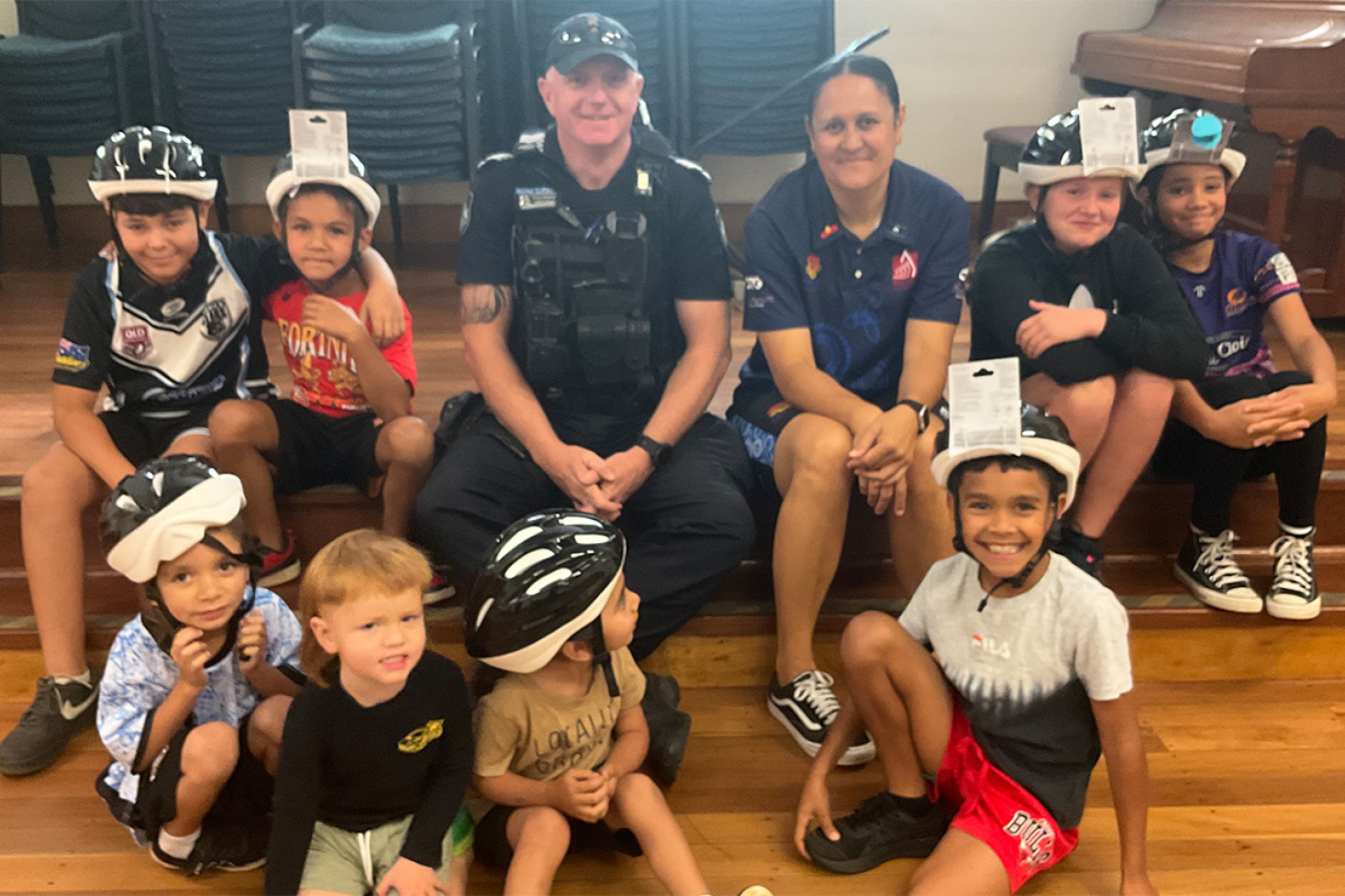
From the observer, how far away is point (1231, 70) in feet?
10.7

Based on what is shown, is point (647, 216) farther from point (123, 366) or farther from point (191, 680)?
point (191, 680)

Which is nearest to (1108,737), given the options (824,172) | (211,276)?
(824,172)

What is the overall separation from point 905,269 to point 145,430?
1.49 meters

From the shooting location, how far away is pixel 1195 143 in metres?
2.22

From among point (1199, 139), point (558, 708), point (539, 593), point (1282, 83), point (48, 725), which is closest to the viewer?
point (539, 593)

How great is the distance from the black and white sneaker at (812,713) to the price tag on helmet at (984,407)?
0.63 meters

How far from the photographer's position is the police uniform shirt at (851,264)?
7.16ft

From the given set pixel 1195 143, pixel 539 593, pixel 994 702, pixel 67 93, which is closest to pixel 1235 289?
pixel 1195 143

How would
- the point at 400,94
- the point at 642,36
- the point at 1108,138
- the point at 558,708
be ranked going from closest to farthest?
the point at 558,708
the point at 1108,138
the point at 400,94
the point at 642,36

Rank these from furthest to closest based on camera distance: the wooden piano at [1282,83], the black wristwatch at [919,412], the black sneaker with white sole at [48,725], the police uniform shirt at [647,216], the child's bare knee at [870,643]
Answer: the wooden piano at [1282,83], the police uniform shirt at [647,216], the black wristwatch at [919,412], the black sneaker with white sole at [48,725], the child's bare knee at [870,643]

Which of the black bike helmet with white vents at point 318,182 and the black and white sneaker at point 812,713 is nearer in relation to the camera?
the black and white sneaker at point 812,713

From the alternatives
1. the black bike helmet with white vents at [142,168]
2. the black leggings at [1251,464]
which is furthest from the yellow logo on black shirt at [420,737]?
the black leggings at [1251,464]

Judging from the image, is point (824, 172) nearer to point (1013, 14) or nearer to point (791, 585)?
point (791, 585)

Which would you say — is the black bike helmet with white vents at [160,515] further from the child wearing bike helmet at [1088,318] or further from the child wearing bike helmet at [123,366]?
the child wearing bike helmet at [1088,318]
